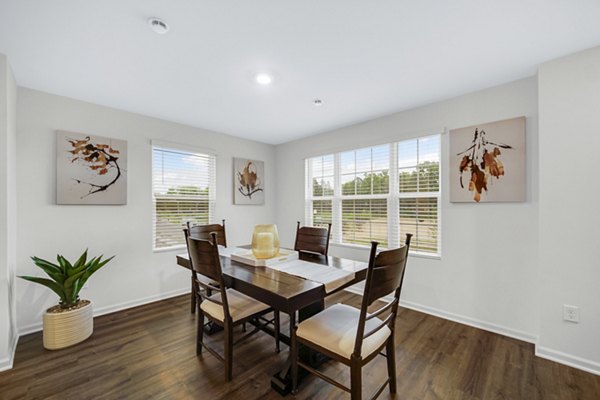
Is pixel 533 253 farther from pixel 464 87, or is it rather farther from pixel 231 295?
pixel 231 295

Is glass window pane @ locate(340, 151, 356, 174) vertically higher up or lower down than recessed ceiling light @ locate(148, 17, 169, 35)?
lower down

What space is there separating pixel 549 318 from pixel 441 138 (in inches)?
73.8

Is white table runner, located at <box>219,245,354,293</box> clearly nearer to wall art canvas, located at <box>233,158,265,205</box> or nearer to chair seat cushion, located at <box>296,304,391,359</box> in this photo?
chair seat cushion, located at <box>296,304,391,359</box>

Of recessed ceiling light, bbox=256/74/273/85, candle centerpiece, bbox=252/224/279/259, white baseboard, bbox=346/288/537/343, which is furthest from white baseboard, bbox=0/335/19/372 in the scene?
white baseboard, bbox=346/288/537/343

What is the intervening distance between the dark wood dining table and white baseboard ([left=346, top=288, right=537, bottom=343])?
1408 millimetres

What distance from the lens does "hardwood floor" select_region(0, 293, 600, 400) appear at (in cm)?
167

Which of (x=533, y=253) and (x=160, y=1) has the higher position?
(x=160, y=1)

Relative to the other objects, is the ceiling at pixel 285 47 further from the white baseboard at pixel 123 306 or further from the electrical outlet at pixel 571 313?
the white baseboard at pixel 123 306

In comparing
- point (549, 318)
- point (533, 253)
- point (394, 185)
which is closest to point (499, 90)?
point (394, 185)

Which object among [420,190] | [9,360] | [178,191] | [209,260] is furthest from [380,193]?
[9,360]

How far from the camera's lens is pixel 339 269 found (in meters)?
1.97

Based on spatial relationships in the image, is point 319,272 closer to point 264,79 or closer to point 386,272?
point 386,272

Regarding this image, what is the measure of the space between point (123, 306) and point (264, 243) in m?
2.11

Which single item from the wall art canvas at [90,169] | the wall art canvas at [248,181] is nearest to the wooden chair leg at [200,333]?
the wall art canvas at [90,169]
